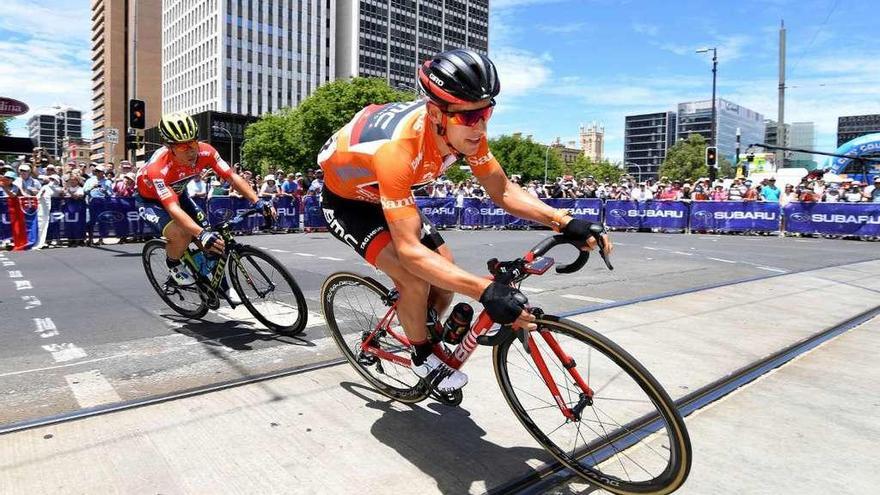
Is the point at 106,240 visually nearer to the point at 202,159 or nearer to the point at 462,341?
the point at 202,159

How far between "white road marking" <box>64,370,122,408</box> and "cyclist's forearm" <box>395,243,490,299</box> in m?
2.25

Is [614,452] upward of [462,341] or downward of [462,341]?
downward

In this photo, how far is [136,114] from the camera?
18156mm

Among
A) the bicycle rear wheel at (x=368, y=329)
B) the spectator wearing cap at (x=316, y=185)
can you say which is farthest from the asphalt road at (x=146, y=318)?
the spectator wearing cap at (x=316, y=185)

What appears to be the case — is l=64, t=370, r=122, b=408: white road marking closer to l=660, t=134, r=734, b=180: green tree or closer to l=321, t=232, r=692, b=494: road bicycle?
l=321, t=232, r=692, b=494: road bicycle

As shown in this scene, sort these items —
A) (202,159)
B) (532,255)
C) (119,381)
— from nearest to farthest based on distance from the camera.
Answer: (532,255), (119,381), (202,159)

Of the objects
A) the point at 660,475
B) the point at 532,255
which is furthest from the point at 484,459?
the point at 532,255

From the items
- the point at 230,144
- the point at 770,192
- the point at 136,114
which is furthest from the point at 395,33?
the point at 770,192

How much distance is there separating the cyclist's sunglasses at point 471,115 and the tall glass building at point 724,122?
575ft

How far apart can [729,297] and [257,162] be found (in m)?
73.6

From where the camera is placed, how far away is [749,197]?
2095 centimetres

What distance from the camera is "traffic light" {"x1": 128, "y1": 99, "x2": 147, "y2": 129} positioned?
712 inches

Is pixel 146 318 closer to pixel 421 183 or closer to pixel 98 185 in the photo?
pixel 421 183

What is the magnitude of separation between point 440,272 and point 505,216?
63.8 feet
